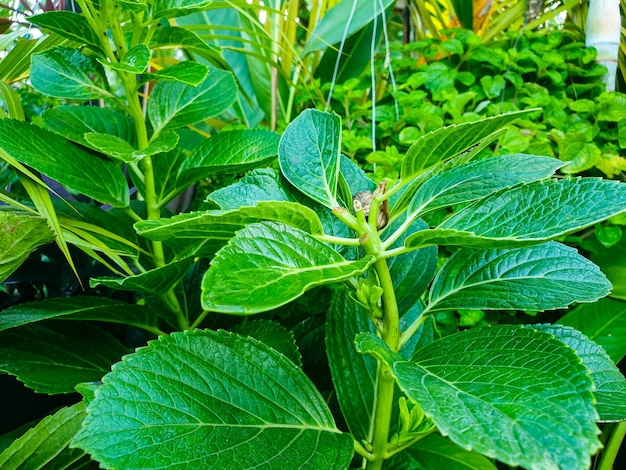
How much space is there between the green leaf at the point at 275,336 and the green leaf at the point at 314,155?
0.61 ft

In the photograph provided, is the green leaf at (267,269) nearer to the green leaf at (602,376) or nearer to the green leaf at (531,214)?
the green leaf at (531,214)

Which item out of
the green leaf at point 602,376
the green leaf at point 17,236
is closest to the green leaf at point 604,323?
the green leaf at point 602,376

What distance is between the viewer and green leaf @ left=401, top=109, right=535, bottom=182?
0.40 metres

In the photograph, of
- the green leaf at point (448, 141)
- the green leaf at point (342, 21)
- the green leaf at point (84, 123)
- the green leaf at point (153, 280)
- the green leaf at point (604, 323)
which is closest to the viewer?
the green leaf at point (448, 141)

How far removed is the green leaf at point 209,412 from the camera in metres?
0.38

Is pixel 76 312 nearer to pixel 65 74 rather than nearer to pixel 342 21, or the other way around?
pixel 65 74

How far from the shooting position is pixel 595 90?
104 centimetres

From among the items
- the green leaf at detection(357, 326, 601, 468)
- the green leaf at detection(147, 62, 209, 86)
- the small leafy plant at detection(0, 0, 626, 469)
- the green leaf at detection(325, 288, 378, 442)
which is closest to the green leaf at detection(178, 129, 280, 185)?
the small leafy plant at detection(0, 0, 626, 469)

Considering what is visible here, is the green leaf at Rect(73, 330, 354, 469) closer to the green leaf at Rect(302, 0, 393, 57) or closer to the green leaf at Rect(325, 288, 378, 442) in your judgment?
the green leaf at Rect(325, 288, 378, 442)

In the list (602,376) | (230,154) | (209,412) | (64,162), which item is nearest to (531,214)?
(602,376)

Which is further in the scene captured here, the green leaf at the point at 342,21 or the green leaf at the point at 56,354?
the green leaf at the point at 342,21

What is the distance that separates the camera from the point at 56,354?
2.08ft

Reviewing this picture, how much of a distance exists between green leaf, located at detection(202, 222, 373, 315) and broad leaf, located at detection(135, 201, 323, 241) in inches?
0.5

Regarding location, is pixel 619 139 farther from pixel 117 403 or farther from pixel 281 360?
pixel 117 403
